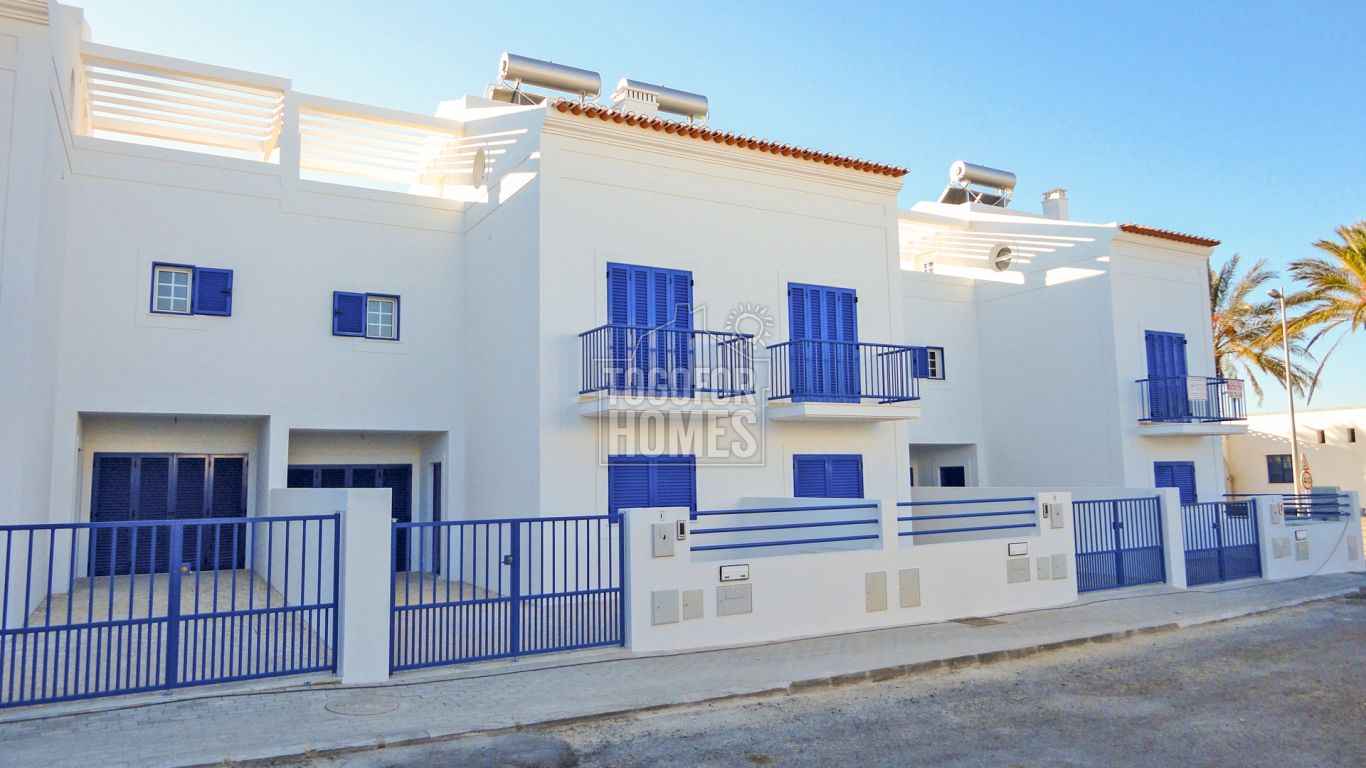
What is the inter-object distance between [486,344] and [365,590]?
7.26 metres

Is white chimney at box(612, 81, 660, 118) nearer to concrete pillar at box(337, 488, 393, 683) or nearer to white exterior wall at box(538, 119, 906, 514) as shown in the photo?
white exterior wall at box(538, 119, 906, 514)

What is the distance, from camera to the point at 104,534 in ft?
49.1

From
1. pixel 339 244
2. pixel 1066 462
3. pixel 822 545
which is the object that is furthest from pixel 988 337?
pixel 339 244

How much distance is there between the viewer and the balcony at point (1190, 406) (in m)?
18.7

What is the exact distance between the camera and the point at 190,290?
45.7 ft

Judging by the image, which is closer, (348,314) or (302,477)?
(348,314)

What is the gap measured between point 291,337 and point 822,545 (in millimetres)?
9087

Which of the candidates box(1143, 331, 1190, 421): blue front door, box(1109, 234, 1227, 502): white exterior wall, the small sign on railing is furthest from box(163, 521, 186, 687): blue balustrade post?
the small sign on railing

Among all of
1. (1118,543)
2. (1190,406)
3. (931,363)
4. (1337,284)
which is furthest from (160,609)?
(1337,284)

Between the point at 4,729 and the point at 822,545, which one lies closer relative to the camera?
the point at 4,729

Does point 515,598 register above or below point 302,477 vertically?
below

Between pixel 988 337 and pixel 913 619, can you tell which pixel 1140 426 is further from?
pixel 913 619

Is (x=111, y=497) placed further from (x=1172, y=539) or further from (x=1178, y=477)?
(x=1178, y=477)

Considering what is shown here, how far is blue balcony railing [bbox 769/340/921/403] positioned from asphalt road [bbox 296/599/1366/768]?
6.03 meters
